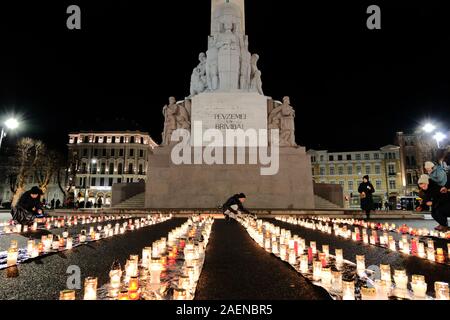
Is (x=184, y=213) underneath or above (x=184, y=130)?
underneath

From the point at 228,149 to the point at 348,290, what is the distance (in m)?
16.6

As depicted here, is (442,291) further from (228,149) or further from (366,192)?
(228,149)

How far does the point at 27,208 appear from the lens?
10.2 meters

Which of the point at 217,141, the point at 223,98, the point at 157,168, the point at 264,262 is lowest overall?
the point at 264,262

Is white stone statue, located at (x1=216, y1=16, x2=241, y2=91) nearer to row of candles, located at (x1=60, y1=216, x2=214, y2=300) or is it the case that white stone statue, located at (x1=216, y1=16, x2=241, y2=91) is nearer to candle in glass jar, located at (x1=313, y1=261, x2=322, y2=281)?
row of candles, located at (x1=60, y1=216, x2=214, y2=300)

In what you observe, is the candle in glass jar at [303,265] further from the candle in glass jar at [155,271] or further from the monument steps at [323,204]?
the monument steps at [323,204]

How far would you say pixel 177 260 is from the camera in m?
4.51

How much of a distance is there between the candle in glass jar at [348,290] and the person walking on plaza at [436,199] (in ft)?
22.7

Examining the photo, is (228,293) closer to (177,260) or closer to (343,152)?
(177,260)

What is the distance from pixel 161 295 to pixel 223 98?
1793cm

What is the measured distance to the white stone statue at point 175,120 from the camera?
20094 millimetres

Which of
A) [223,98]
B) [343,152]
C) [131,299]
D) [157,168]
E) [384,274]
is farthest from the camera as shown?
[343,152]

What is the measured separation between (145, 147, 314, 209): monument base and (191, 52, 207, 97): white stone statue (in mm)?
6414

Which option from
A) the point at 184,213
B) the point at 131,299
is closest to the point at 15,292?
the point at 131,299
